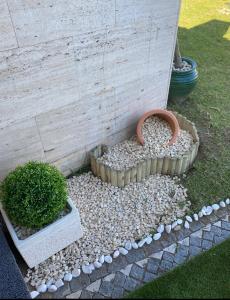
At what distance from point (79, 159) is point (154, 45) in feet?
6.17

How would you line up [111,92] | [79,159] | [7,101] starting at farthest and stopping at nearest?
[79,159] < [111,92] < [7,101]

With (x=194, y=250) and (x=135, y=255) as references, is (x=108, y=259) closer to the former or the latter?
(x=135, y=255)

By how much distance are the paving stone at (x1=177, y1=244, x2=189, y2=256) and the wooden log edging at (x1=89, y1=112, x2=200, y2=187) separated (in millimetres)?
1073

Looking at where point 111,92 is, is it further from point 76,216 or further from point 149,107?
point 76,216

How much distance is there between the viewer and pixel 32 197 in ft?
8.23

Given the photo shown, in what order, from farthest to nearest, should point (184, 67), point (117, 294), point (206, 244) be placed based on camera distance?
1. point (184, 67)
2. point (206, 244)
3. point (117, 294)

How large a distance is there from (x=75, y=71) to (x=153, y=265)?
2245mm

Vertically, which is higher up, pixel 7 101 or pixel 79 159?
pixel 7 101

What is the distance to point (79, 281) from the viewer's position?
8.14ft

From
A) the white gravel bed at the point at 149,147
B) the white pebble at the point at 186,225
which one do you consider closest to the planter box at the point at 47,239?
the white gravel bed at the point at 149,147

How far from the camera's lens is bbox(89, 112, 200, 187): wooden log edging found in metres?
3.60

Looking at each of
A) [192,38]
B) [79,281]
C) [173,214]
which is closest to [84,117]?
[173,214]

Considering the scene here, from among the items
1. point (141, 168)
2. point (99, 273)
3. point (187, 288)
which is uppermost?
point (187, 288)

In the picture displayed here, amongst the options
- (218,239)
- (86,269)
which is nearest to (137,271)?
(86,269)
